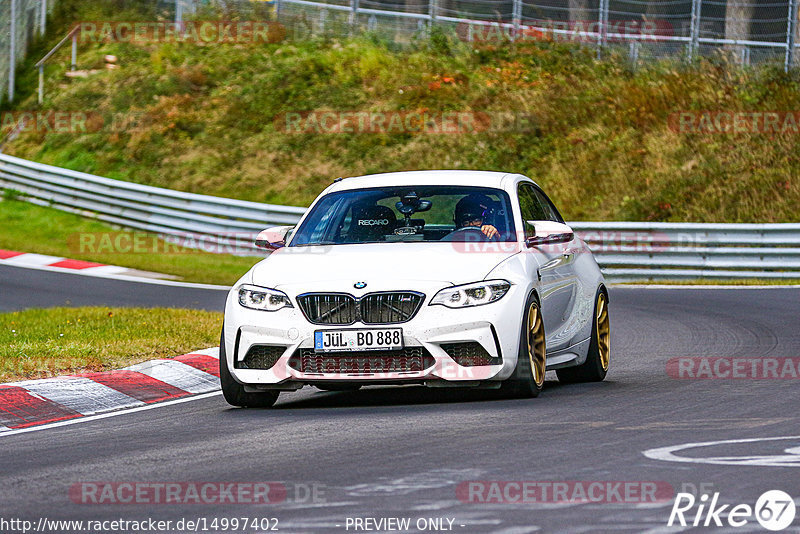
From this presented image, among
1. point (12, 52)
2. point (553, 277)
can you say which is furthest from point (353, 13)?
point (553, 277)

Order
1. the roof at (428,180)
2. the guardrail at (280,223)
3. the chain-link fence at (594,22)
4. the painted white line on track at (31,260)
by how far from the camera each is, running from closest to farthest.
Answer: the roof at (428,180) → the guardrail at (280,223) → the painted white line on track at (31,260) → the chain-link fence at (594,22)

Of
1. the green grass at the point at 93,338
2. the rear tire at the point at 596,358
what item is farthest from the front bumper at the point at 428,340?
the green grass at the point at 93,338

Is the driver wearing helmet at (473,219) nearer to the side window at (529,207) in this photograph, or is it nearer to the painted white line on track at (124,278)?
the side window at (529,207)

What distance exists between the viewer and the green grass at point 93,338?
10.9 metres

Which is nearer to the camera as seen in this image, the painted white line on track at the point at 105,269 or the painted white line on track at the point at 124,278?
the painted white line on track at the point at 124,278

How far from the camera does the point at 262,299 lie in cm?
891

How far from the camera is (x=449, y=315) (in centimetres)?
859

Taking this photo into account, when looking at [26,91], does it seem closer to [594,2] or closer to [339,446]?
[594,2]

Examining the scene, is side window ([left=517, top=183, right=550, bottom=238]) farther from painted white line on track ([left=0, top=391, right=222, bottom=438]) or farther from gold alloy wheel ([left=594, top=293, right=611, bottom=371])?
painted white line on track ([left=0, top=391, right=222, bottom=438])

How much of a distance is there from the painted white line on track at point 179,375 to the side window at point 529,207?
2.72 meters

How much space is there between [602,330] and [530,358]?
1996mm

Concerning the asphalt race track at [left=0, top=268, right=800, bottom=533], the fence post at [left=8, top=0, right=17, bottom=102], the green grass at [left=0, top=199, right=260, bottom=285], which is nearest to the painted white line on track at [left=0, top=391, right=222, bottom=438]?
the asphalt race track at [left=0, top=268, right=800, bottom=533]

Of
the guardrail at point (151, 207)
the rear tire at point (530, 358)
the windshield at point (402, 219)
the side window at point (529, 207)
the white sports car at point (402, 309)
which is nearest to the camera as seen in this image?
the white sports car at point (402, 309)

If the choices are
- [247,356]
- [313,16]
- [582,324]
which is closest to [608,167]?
[313,16]
